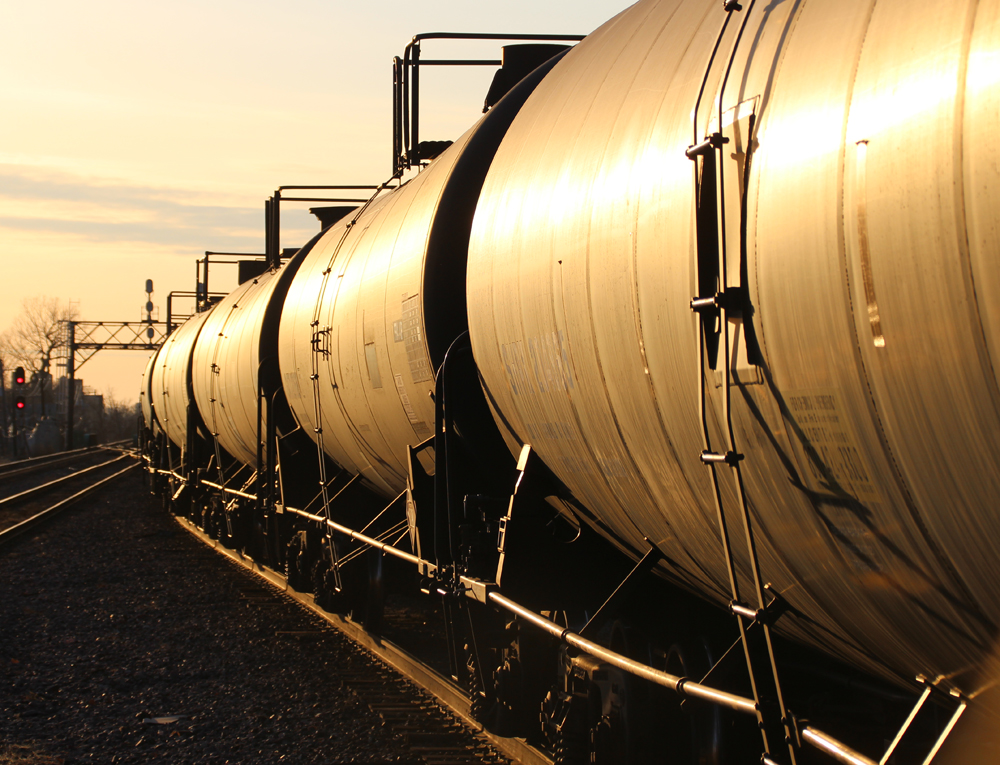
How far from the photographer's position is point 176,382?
809 inches

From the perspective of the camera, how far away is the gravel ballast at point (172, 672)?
281 inches

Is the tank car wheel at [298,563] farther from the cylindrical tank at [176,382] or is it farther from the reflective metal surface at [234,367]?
the cylindrical tank at [176,382]

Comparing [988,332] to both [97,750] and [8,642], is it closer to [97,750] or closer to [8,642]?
[97,750]

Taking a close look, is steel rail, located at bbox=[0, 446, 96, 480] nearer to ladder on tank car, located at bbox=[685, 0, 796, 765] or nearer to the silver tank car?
the silver tank car

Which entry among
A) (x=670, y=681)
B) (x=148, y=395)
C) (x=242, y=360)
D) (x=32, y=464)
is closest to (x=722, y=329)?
(x=670, y=681)

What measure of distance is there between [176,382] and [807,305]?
63.5ft

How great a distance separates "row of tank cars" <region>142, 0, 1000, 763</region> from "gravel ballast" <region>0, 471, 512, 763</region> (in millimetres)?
1449

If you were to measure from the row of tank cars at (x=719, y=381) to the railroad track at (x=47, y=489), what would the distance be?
1584 centimetres

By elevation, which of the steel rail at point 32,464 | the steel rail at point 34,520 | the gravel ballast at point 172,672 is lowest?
the steel rail at point 32,464

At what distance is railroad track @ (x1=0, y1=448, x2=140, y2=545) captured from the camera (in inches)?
910

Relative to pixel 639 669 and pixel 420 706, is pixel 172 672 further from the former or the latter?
pixel 639 669

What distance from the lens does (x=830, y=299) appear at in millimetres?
2609

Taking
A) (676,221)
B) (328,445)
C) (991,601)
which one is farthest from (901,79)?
(328,445)

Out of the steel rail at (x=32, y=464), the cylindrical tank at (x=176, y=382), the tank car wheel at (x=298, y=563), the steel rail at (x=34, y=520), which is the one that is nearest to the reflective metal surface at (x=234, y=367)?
the cylindrical tank at (x=176, y=382)
